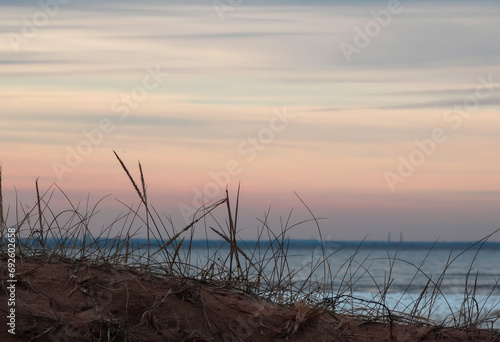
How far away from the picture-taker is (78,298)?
273 cm

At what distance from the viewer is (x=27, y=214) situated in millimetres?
3453

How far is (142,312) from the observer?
8.94 ft

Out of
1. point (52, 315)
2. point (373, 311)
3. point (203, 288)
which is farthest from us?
point (373, 311)

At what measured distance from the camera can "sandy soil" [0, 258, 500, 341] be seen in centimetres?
255

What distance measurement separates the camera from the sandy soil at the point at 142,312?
2550mm

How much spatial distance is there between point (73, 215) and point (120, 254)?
538mm

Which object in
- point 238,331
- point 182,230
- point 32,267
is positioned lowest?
point 238,331

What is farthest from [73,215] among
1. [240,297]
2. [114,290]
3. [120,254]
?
[240,297]

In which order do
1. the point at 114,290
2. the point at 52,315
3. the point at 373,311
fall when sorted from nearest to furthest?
the point at 52,315
the point at 114,290
the point at 373,311

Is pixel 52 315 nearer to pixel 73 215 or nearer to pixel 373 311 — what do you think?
pixel 73 215

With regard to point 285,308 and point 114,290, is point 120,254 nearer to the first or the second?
point 114,290

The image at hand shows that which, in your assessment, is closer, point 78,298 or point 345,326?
point 78,298

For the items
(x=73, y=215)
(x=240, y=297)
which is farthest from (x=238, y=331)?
(x=73, y=215)

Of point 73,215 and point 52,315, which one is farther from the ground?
point 73,215
